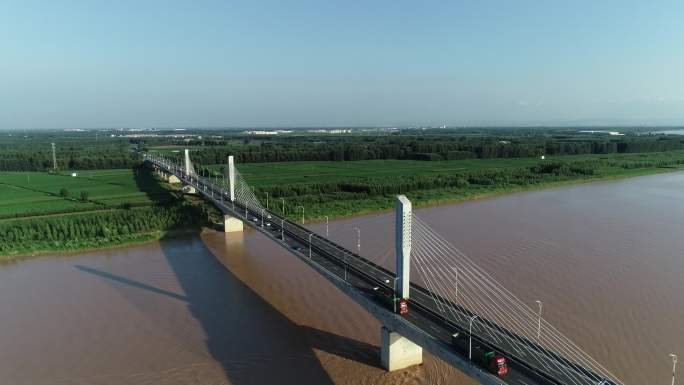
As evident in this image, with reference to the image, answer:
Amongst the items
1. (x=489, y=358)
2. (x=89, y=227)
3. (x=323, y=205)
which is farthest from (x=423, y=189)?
(x=489, y=358)

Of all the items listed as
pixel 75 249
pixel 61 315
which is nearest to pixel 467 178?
pixel 75 249

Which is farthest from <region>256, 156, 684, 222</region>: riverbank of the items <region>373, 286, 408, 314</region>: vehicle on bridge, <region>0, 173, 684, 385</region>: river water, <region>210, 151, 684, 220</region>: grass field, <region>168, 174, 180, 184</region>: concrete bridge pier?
<region>373, 286, 408, 314</region>: vehicle on bridge

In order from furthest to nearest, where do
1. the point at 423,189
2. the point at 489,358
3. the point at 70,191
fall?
1. the point at 423,189
2. the point at 70,191
3. the point at 489,358

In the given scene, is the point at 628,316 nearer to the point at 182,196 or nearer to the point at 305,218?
the point at 305,218

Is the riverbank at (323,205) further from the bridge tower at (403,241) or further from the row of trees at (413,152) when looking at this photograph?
the bridge tower at (403,241)

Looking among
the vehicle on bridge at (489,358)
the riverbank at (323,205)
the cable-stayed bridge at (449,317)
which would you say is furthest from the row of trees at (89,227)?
the vehicle on bridge at (489,358)

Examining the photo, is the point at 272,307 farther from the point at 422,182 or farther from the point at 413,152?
the point at 413,152
